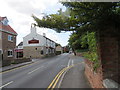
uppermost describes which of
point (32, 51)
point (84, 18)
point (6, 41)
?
point (6, 41)

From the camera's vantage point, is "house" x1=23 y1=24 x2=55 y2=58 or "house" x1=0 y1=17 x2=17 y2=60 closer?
"house" x1=0 y1=17 x2=17 y2=60

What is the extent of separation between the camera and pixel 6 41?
2895 cm

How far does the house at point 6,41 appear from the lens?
27.6m

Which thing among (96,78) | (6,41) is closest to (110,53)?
(96,78)

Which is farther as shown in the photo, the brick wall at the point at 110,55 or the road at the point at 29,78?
the road at the point at 29,78

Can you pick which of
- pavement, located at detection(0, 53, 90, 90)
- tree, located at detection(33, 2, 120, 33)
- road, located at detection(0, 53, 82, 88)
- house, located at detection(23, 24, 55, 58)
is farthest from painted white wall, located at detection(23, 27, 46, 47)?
tree, located at detection(33, 2, 120, 33)

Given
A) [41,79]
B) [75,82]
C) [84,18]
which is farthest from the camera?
[41,79]

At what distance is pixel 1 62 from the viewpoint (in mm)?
22641

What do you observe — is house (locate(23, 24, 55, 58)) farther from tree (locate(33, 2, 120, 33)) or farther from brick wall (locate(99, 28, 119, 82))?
brick wall (locate(99, 28, 119, 82))

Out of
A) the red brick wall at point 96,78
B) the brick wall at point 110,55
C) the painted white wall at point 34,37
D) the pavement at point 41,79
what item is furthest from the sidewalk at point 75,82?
the painted white wall at point 34,37

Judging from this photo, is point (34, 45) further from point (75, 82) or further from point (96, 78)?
point (96, 78)

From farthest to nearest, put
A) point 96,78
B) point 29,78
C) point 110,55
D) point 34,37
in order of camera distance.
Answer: point 34,37
point 29,78
point 96,78
point 110,55

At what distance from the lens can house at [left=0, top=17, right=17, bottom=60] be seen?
27594mm

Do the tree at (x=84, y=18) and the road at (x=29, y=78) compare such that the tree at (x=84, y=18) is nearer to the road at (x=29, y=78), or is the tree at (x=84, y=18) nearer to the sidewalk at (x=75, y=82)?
the sidewalk at (x=75, y=82)
